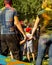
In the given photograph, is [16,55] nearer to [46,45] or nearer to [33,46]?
[46,45]

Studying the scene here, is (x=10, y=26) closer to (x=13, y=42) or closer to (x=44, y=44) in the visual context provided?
(x=13, y=42)

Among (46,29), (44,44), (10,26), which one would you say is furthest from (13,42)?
(46,29)

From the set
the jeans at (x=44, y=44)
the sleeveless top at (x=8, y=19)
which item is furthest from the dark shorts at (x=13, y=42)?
the jeans at (x=44, y=44)

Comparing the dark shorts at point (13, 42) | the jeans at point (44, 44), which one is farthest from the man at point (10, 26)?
the jeans at point (44, 44)

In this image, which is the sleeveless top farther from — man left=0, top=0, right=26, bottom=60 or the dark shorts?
the dark shorts

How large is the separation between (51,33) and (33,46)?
617 cm

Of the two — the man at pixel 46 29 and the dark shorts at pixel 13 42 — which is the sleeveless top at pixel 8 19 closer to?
the dark shorts at pixel 13 42

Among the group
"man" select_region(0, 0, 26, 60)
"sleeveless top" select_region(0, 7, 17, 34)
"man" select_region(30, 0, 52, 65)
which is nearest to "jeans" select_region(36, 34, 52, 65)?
"man" select_region(30, 0, 52, 65)

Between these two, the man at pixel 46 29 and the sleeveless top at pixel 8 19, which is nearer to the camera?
the man at pixel 46 29

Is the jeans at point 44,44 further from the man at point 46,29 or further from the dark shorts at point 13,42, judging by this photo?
the dark shorts at point 13,42

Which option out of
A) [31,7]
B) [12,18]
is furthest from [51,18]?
[31,7]

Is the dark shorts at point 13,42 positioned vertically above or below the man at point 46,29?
below

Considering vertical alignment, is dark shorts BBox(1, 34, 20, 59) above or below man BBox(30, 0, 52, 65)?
below

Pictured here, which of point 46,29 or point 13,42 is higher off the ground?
point 46,29
